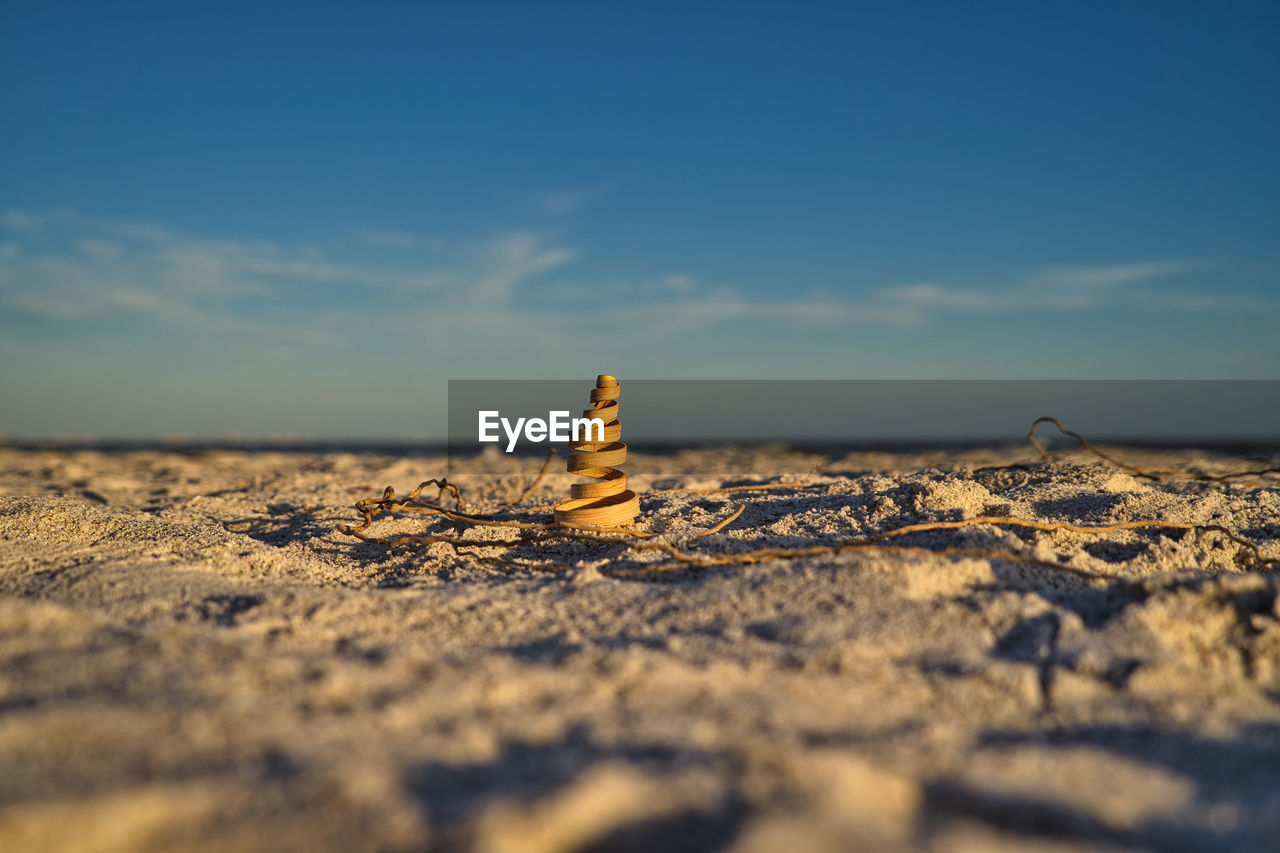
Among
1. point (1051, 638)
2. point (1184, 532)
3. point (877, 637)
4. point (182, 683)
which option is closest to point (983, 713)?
point (877, 637)

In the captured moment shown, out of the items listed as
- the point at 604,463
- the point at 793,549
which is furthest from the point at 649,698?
the point at 604,463

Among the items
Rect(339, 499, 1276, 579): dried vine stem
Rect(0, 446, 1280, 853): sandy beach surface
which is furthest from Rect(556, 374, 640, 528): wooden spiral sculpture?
Rect(0, 446, 1280, 853): sandy beach surface

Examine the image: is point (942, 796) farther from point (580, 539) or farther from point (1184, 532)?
point (1184, 532)

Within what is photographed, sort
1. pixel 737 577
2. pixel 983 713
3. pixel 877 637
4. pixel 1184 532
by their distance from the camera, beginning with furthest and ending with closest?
pixel 1184 532 → pixel 737 577 → pixel 877 637 → pixel 983 713

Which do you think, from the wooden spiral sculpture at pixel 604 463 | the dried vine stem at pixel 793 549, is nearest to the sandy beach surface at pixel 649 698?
the dried vine stem at pixel 793 549

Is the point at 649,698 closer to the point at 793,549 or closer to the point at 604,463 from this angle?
the point at 793,549
